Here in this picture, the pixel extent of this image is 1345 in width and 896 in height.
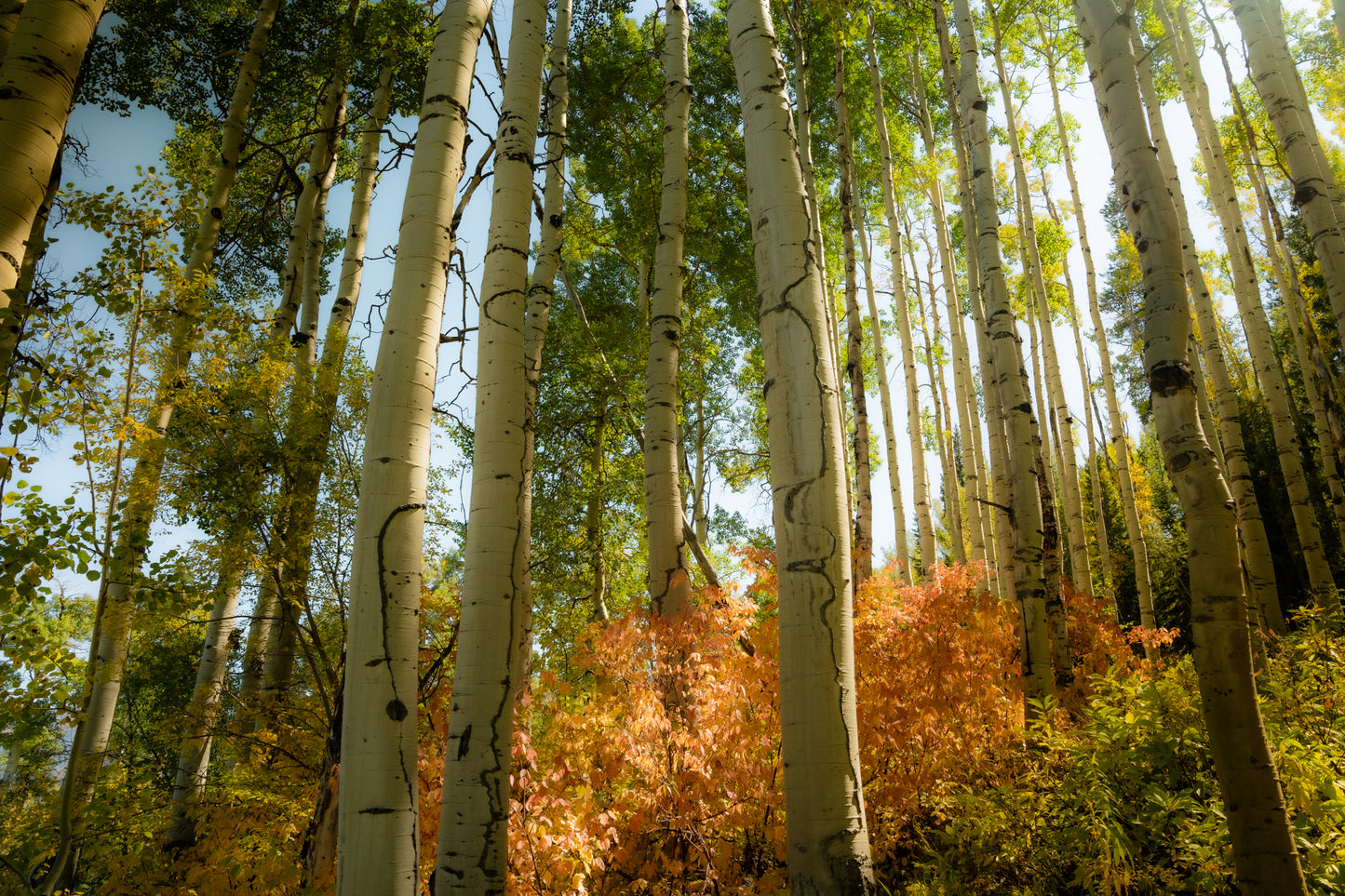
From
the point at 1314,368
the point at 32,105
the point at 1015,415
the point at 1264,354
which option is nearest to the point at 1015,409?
the point at 1015,415

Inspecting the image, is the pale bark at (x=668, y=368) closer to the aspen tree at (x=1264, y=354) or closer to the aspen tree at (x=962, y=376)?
the aspen tree at (x=1264, y=354)

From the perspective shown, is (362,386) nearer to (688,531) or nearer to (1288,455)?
(688,531)

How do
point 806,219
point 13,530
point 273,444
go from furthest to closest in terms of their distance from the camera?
point 273,444, point 13,530, point 806,219

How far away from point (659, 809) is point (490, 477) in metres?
2.07

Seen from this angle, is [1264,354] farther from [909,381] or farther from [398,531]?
[398,531]

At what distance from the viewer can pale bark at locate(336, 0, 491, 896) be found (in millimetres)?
1629

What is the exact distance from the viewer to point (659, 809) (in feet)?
10.7

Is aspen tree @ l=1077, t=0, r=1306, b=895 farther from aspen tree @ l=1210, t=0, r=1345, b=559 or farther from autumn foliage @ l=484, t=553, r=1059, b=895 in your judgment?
aspen tree @ l=1210, t=0, r=1345, b=559

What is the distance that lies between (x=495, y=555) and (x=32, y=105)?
2137 mm

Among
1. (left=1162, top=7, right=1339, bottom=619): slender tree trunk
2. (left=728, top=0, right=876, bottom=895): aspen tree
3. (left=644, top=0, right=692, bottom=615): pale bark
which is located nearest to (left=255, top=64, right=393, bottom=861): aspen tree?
(left=644, top=0, right=692, bottom=615): pale bark

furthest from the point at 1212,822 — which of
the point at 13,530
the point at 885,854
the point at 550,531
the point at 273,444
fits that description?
the point at 550,531

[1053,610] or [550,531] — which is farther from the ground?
[550,531]

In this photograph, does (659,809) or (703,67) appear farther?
(703,67)

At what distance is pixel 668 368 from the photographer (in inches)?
168
